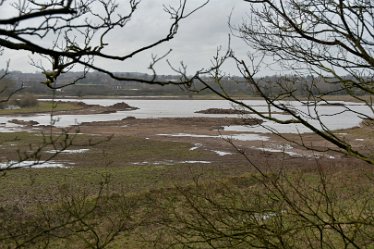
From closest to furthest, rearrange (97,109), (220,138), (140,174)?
1. (140,174)
2. (220,138)
3. (97,109)

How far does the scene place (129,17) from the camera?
265cm

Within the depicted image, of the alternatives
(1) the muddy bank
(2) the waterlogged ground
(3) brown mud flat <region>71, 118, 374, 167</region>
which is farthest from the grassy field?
(1) the muddy bank

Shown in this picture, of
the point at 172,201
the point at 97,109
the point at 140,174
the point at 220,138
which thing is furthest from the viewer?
the point at 97,109

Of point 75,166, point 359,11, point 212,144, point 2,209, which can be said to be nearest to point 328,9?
point 359,11

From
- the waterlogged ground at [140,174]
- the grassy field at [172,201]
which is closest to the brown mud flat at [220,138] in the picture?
the waterlogged ground at [140,174]

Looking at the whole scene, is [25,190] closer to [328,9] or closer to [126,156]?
[126,156]

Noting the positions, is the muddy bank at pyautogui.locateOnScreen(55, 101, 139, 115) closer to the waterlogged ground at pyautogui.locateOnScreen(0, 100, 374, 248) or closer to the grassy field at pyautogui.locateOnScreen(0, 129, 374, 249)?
the waterlogged ground at pyautogui.locateOnScreen(0, 100, 374, 248)

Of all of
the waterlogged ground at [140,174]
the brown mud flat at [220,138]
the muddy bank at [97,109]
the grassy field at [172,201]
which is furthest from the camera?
the muddy bank at [97,109]

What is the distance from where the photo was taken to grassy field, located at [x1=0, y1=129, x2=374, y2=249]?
3873mm

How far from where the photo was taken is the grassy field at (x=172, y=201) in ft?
12.7

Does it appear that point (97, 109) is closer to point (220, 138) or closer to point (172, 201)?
point (220, 138)

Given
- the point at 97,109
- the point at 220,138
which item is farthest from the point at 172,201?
the point at 97,109

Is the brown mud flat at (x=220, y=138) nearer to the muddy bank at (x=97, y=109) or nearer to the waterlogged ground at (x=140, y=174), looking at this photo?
the waterlogged ground at (x=140, y=174)

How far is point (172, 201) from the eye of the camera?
21.5 ft
